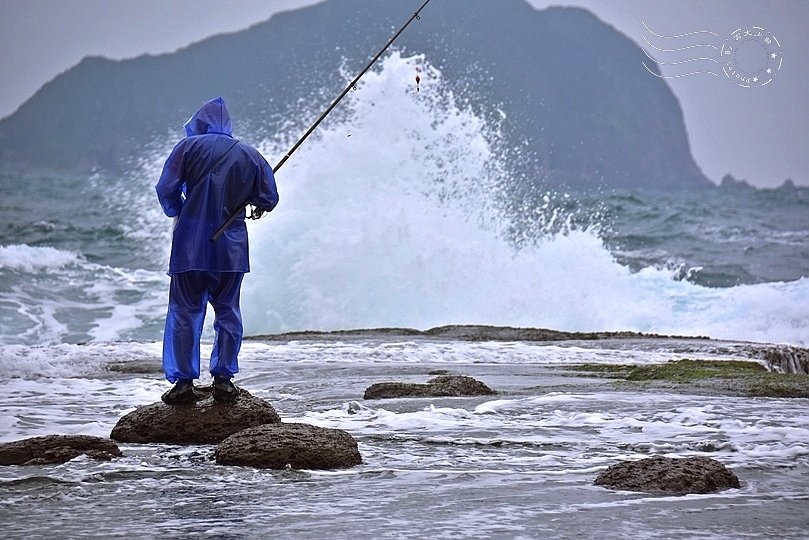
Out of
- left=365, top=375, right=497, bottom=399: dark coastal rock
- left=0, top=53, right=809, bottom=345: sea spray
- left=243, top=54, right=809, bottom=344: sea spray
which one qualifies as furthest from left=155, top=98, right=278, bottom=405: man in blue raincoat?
left=243, top=54, right=809, bottom=344: sea spray

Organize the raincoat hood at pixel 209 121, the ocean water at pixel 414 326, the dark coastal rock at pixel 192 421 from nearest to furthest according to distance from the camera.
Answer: the ocean water at pixel 414 326 → the dark coastal rock at pixel 192 421 → the raincoat hood at pixel 209 121

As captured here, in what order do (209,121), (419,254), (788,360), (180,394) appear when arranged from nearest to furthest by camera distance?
(180,394), (209,121), (788,360), (419,254)

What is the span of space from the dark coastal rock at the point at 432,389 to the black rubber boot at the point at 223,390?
1519mm

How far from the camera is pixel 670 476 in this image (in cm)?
374

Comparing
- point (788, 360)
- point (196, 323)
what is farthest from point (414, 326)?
point (196, 323)

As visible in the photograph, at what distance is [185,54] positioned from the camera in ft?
177

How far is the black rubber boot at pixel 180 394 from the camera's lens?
5246mm

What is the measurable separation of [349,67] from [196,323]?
123 feet

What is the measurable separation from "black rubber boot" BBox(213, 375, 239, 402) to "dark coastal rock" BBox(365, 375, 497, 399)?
59.8 inches

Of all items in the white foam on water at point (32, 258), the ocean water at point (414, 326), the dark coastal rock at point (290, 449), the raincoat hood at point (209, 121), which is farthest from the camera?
the white foam on water at point (32, 258)

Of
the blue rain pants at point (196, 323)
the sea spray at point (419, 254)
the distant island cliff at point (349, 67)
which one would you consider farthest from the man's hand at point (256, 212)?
the distant island cliff at point (349, 67)

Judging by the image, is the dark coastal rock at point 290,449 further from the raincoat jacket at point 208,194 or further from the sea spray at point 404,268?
the sea spray at point 404,268

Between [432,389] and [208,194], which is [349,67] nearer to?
[432,389]

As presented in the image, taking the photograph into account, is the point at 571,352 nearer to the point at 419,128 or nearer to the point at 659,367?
the point at 659,367
